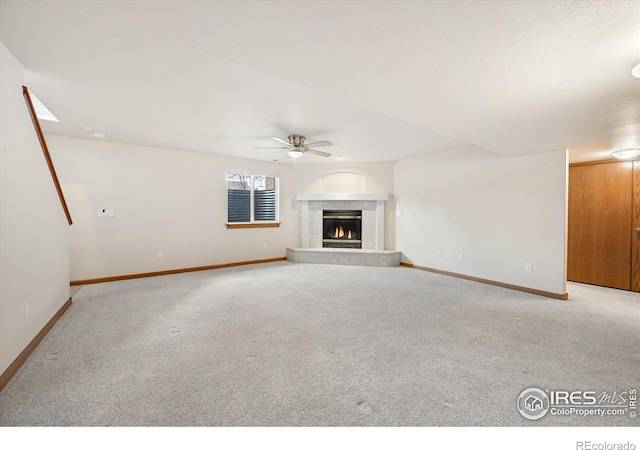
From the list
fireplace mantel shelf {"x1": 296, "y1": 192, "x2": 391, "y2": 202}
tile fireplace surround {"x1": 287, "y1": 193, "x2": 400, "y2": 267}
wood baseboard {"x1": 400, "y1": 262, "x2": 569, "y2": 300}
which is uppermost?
fireplace mantel shelf {"x1": 296, "y1": 192, "x2": 391, "y2": 202}

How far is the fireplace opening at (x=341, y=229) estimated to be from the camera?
710cm

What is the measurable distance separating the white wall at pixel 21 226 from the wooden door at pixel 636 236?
7.53 m

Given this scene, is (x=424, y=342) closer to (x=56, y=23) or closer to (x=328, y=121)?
(x=328, y=121)

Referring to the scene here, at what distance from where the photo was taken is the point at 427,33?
1527 mm

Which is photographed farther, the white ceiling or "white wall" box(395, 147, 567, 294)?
"white wall" box(395, 147, 567, 294)

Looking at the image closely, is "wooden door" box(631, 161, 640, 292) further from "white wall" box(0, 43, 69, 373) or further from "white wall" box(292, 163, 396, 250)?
"white wall" box(0, 43, 69, 373)

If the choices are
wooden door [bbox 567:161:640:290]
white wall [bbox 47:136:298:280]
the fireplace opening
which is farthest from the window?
wooden door [bbox 567:161:640:290]

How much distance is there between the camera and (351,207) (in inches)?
276

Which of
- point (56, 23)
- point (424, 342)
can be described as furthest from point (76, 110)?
point (424, 342)

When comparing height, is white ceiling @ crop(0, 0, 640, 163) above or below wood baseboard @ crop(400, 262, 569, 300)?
above

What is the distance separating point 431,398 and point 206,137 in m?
4.54

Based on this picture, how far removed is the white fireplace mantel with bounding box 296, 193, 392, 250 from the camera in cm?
673

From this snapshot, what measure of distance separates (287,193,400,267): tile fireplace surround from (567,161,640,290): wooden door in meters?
3.22

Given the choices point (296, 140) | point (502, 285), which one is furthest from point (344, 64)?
point (502, 285)
